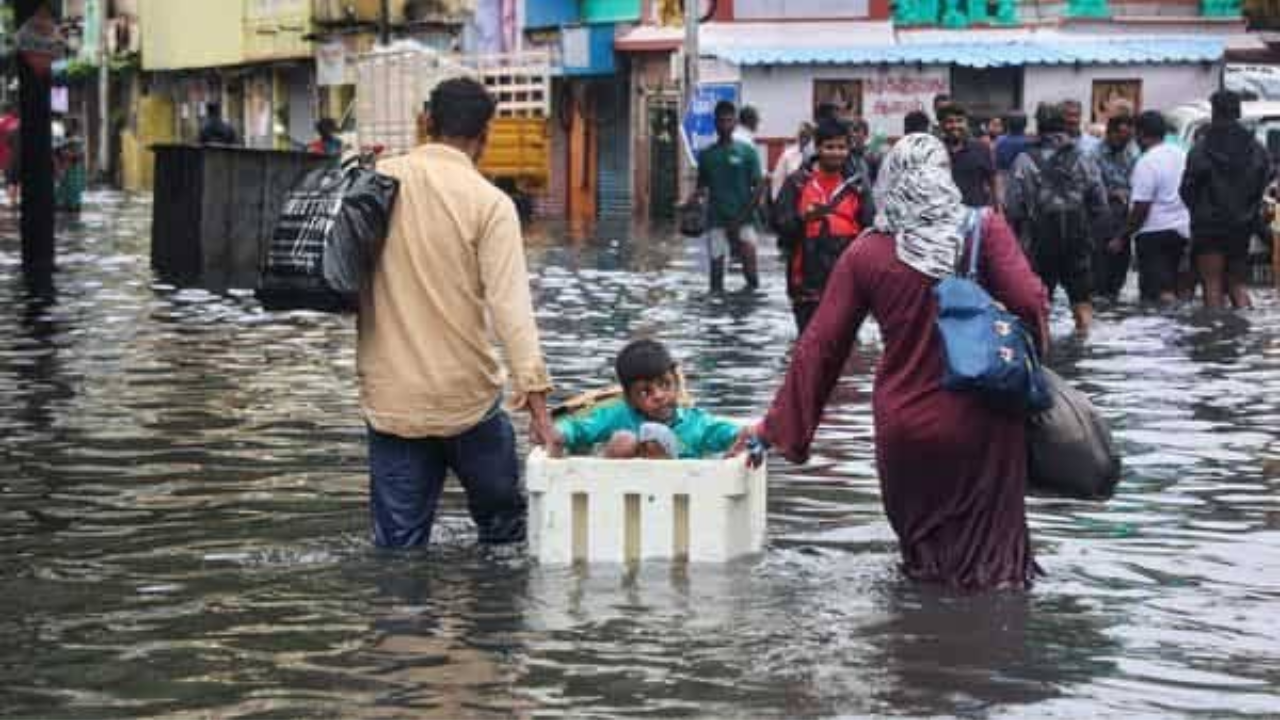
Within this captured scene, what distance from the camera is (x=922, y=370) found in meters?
8.93

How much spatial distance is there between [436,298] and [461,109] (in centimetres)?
56

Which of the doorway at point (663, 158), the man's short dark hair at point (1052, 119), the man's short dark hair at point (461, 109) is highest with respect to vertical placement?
the man's short dark hair at point (461, 109)

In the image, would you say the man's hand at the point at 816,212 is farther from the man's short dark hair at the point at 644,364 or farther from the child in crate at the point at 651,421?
the man's short dark hair at the point at 644,364

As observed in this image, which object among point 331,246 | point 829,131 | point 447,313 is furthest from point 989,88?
point 331,246

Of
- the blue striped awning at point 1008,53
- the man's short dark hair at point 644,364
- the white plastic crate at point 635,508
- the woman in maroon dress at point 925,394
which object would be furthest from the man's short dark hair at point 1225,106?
the blue striped awning at point 1008,53

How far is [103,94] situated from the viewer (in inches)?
3366

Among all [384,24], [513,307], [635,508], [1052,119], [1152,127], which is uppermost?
[384,24]

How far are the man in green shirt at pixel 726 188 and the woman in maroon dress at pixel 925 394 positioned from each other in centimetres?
1536

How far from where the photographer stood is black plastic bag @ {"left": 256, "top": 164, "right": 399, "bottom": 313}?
9203 mm

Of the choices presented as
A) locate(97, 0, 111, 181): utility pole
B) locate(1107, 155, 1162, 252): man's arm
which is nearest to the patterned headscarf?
locate(1107, 155, 1162, 252): man's arm

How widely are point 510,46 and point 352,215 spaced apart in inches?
1958

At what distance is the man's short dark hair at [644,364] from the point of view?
9.80 m

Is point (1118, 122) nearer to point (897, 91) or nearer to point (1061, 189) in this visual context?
point (1061, 189)

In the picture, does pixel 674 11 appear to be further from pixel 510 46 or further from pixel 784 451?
pixel 784 451
